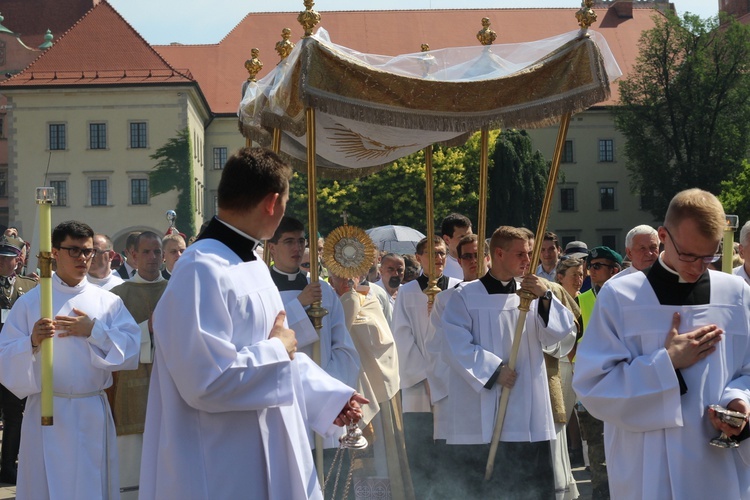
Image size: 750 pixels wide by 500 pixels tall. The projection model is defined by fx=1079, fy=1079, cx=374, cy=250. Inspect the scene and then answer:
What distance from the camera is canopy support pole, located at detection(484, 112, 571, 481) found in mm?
6988

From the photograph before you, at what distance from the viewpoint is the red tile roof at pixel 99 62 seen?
5191 cm

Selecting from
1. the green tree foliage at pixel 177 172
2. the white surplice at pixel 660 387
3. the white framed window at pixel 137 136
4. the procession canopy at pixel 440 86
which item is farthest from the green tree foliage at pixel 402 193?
the white surplice at pixel 660 387

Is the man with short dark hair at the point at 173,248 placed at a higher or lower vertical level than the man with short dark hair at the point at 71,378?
higher

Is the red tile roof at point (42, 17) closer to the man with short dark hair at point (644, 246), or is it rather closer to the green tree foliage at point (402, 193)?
the green tree foliage at point (402, 193)

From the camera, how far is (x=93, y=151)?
5291cm

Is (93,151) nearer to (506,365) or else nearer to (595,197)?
(595,197)

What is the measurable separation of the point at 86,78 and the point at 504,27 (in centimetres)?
2516

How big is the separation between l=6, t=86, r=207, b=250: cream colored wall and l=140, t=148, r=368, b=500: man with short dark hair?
160 feet

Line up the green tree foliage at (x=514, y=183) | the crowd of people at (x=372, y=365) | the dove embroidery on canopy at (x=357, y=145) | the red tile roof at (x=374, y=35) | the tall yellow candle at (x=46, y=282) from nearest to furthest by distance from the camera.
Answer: the crowd of people at (x=372, y=365)
the tall yellow candle at (x=46, y=282)
the dove embroidery on canopy at (x=357, y=145)
the green tree foliage at (x=514, y=183)
the red tile roof at (x=374, y=35)

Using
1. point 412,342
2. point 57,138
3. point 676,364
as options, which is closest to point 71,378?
point 412,342

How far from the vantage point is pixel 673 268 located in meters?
4.33

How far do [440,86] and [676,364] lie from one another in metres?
3.15

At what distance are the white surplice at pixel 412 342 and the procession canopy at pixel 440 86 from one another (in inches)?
69.4

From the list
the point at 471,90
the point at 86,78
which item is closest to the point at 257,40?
the point at 86,78
